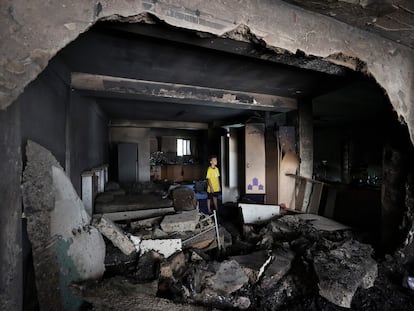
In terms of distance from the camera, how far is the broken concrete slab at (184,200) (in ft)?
→ 12.9

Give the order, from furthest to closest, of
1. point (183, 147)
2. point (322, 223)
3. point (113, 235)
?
point (183, 147)
point (322, 223)
point (113, 235)

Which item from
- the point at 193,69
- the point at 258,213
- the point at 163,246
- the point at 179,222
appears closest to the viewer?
the point at 163,246

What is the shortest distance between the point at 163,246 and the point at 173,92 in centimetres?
231

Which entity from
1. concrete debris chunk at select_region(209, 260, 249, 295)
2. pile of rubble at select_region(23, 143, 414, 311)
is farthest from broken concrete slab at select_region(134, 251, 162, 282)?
concrete debris chunk at select_region(209, 260, 249, 295)

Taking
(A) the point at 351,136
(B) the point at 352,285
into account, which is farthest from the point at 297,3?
(A) the point at 351,136

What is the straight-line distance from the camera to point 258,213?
169 inches

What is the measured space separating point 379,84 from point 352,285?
1.90 m

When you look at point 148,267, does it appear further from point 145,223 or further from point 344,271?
point 344,271

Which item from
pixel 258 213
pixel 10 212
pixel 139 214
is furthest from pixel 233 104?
pixel 10 212

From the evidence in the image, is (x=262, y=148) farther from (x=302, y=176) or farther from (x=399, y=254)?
(x=399, y=254)

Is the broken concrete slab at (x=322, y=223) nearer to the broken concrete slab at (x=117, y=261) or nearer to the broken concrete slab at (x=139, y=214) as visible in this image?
the broken concrete slab at (x=139, y=214)

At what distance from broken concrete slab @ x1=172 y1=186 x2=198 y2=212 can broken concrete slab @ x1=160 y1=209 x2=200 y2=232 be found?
0.44 meters

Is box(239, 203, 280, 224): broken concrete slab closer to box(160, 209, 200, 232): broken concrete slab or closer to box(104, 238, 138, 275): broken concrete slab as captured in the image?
box(160, 209, 200, 232): broken concrete slab

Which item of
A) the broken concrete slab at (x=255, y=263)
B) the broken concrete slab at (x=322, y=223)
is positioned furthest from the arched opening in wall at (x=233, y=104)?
the broken concrete slab at (x=255, y=263)
